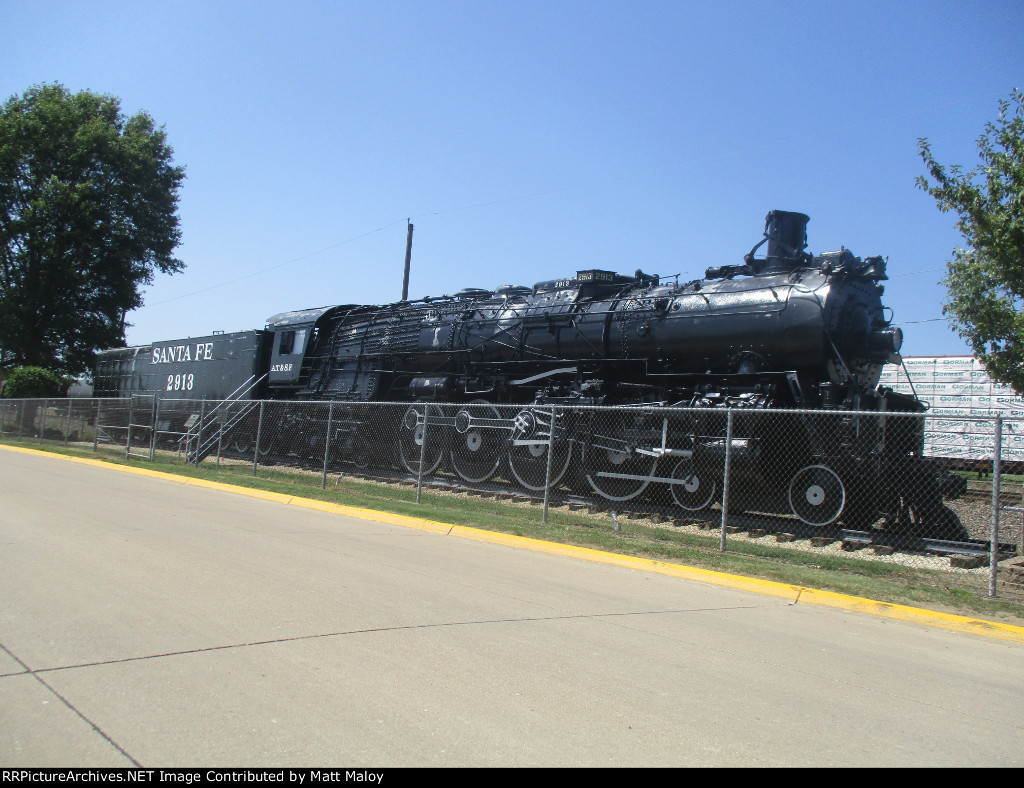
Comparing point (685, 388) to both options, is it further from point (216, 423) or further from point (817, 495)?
point (216, 423)

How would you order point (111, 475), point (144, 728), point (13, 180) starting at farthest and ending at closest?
1. point (13, 180)
2. point (111, 475)
3. point (144, 728)

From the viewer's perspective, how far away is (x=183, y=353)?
24438 millimetres

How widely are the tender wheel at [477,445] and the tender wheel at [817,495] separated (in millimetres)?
5531

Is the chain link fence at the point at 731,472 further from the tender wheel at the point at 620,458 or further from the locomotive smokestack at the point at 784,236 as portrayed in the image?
the locomotive smokestack at the point at 784,236

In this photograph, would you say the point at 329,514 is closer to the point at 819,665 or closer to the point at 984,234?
the point at 819,665

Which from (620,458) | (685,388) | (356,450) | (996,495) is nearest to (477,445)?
(620,458)

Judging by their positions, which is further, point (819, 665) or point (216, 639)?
point (819, 665)

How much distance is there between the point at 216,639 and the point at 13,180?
3909 centimetres

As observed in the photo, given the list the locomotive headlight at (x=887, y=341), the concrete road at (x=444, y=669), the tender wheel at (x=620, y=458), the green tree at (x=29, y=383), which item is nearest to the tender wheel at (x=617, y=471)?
→ the tender wheel at (x=620, y=458)

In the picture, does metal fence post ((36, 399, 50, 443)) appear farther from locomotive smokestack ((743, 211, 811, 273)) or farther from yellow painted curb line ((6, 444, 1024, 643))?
locomotive smokestack ((743, 211, 811, 273))

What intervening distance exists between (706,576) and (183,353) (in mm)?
21158

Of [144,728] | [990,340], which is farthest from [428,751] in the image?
[990,340]

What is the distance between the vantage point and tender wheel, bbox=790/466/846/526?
1009 centimetres

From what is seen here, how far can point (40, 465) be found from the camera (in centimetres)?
1684
